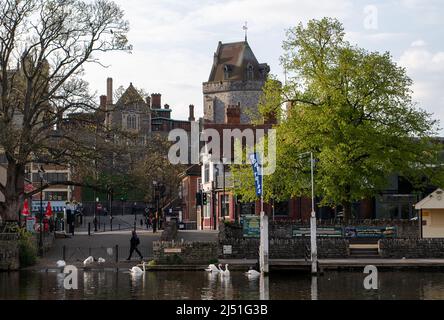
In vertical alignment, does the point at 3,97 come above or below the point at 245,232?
above

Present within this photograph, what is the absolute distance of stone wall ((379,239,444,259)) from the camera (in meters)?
53.0

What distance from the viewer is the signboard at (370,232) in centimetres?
5631

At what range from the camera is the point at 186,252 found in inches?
1946

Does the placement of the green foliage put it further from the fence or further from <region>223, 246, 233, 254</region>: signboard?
<region>223, 246, 233, 254</region>: signboard

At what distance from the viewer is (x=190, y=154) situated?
124m

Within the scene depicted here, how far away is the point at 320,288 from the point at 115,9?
960 inches

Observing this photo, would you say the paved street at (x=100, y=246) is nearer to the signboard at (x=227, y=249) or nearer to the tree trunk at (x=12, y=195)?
the tree trunk at (x=12, y=195)

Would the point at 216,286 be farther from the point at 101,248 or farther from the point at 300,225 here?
the point at 300,225

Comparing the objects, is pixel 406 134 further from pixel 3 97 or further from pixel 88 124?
Answer: pixel 3 97

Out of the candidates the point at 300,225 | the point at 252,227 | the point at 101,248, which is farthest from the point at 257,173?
the point at 101,248

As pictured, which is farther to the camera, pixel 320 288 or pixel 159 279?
pixel 159 279

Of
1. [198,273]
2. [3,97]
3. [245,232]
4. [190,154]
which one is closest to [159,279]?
[198,273]
